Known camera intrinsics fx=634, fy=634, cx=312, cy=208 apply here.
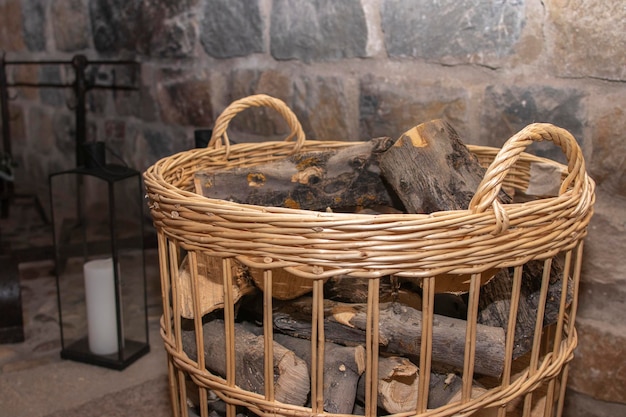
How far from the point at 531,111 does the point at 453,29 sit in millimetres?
230

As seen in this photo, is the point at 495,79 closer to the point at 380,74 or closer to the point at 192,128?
the point at 380,74

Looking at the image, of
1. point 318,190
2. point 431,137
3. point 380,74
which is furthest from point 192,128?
point 431,137

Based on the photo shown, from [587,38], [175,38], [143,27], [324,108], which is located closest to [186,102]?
[175,38]

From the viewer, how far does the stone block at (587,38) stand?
1.08 metres

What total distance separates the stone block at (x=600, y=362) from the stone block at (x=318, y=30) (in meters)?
0.76

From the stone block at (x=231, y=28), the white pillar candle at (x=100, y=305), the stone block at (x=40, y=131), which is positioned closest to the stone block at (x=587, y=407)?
the white pillar candle at (x=100, y=305)

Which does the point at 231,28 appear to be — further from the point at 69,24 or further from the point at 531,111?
the point at 69,24

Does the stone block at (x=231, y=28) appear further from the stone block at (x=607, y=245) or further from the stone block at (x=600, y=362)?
the stone block at (x=600, y=362)

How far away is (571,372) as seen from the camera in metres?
1.25

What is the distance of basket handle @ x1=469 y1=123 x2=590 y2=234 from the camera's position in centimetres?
72

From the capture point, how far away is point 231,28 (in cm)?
172

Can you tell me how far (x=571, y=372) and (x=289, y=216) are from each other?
2.68 feet

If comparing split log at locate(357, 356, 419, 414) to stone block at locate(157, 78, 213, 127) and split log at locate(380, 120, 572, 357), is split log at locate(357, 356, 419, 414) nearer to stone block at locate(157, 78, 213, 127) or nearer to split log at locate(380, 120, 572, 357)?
split log at locate(380, 120, 572, 357)

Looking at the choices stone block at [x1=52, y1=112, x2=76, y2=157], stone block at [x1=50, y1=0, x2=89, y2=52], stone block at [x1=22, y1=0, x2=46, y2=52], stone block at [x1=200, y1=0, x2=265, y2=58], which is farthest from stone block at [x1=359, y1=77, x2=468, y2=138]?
stone block at [x1=22, y1=0, x2=46, y2=52]
